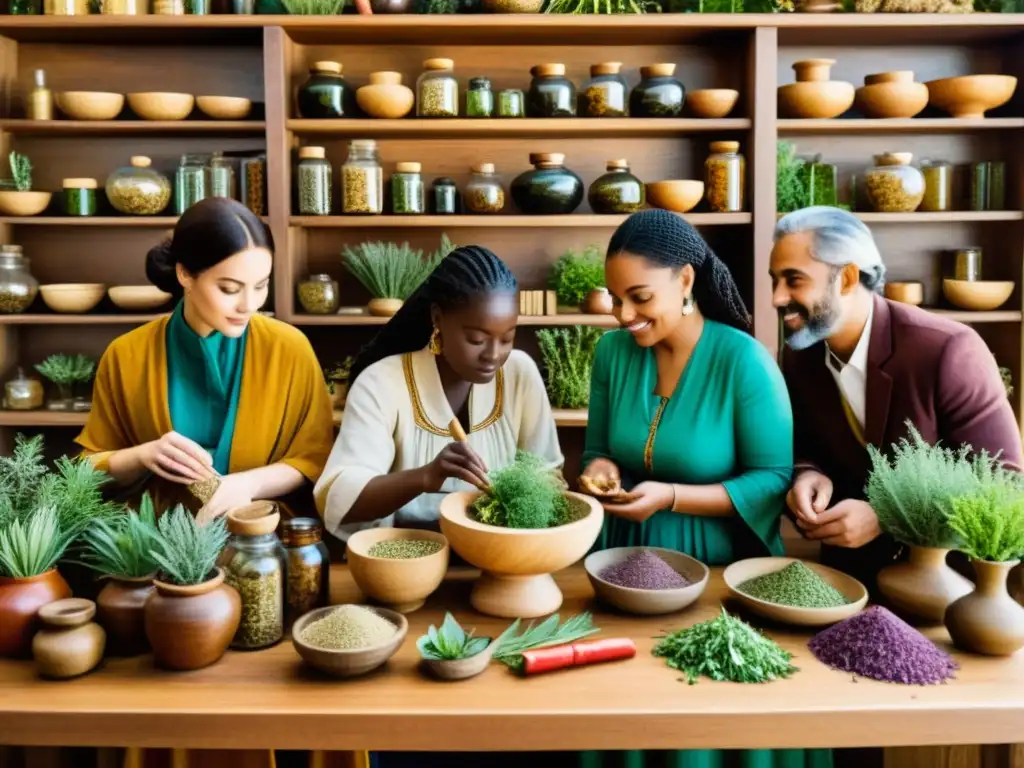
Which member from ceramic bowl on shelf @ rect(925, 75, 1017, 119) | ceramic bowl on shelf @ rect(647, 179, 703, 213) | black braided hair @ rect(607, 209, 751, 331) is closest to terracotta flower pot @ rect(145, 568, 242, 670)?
black braided hair @ rect(607, 209, 751, 331)

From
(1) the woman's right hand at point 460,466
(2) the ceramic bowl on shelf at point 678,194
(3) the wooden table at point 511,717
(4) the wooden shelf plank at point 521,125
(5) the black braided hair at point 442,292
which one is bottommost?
(3) the wooden table at point 511,717

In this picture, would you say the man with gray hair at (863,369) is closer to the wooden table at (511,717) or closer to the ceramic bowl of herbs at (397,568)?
the wooden table at (511,717)

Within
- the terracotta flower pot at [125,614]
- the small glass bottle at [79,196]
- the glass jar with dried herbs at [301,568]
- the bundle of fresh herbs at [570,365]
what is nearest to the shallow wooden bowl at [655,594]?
the glass jar with dried herbs at [301,568]

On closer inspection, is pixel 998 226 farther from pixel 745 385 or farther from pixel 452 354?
pixel 452 354

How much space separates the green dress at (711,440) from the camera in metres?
1.94

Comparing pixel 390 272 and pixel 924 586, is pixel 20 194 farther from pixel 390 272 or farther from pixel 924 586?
pixel 924 586

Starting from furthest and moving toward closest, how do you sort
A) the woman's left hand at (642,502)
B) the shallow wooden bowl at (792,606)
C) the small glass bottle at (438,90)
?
the small glass bottle at (438,90) < the woman's left hand at (642,502) < the shallow wooden bowl at (792,606)

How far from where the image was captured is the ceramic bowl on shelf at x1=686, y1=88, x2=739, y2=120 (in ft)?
11.8

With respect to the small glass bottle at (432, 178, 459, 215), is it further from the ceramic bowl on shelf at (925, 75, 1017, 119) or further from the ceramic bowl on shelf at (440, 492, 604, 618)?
the ceramic bowl on shelf at (440, 492, 604, 618)

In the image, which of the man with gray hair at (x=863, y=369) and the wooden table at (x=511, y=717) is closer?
the wooden table at (x=511, y=717)

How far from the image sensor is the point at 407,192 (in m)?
3.68

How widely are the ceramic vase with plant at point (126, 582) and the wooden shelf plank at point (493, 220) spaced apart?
2.32 m

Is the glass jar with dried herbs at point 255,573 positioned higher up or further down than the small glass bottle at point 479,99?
further down

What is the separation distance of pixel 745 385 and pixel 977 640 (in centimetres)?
72
